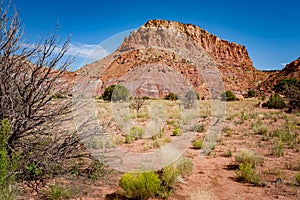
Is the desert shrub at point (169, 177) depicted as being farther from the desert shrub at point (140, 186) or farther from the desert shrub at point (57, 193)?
the desert shrub at point (57, 193)

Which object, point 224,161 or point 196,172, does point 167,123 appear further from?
point 196,172

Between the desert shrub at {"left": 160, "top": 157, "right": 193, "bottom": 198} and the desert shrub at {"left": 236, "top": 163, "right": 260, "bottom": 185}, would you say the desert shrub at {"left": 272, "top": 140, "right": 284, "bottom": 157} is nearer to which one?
the desert shrub at {"left": 236, "top": 163, "right": 260, "bottom": 185}

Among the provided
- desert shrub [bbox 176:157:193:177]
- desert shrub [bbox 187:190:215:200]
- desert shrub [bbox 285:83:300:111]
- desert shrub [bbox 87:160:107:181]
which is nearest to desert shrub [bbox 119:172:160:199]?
desert shrub [bbox 187:190:215:200]

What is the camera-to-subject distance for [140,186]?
502cm

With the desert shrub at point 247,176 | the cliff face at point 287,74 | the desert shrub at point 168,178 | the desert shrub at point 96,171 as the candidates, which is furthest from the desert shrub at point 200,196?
the cliff face at point 287,74

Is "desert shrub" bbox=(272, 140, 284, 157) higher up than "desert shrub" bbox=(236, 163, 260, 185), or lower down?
→ higher up

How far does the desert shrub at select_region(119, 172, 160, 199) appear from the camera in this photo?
197 inches

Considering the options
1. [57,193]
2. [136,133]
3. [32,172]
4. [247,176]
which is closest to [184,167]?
[247,176]

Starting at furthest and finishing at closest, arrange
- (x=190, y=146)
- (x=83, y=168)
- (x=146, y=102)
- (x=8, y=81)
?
(x=146, y=102) → (x=190, y=146) → (x=83, y=168) → (x=8, y=81)

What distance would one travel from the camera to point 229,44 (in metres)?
98.7

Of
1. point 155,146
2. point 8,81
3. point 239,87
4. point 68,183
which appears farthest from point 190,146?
point 239,87

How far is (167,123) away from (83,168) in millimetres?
9252

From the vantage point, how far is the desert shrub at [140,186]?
5.02 m

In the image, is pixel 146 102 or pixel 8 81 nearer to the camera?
pixel 8 81
